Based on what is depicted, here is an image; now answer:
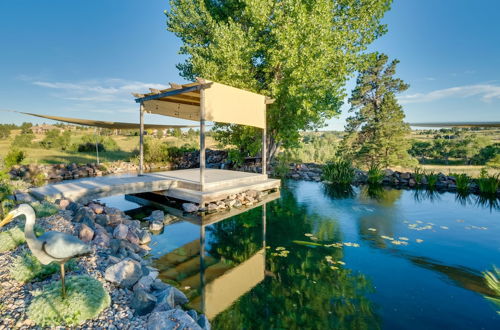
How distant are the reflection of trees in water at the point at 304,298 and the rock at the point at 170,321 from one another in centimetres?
45

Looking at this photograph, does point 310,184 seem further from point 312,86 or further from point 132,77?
point 132,77

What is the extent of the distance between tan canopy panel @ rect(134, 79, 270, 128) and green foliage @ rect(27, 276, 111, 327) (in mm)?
4373

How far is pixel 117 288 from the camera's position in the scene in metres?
2.33

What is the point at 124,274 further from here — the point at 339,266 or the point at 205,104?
the point at 205,104

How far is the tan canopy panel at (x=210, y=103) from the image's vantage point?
5824 millimetres

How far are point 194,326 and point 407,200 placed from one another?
733 centimetres

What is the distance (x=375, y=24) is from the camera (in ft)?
34.3

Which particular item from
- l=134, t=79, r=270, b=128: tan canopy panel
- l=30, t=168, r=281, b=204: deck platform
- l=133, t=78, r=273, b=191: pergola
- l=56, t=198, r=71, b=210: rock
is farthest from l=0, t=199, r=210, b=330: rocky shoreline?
l=134, t=79, r=270, b=128: tan canopy panel

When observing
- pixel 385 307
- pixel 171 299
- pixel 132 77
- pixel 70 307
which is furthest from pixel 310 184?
pixel 132 77

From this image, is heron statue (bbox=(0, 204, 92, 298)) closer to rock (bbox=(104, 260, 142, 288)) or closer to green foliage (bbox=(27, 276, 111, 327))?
green foliage (bbox=(27, 276, 111, 327))

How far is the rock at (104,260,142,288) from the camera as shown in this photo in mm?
2363

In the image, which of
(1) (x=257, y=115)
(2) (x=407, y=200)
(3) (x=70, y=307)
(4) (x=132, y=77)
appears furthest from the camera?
(4) (x=132, y=77)

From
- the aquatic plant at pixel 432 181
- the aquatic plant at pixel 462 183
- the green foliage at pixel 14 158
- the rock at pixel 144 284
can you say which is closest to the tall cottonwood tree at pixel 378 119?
the aquatic plant at pixel 432 181

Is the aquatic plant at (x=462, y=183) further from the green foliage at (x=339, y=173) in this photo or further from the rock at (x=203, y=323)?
the rock at (x=203, y=323)
